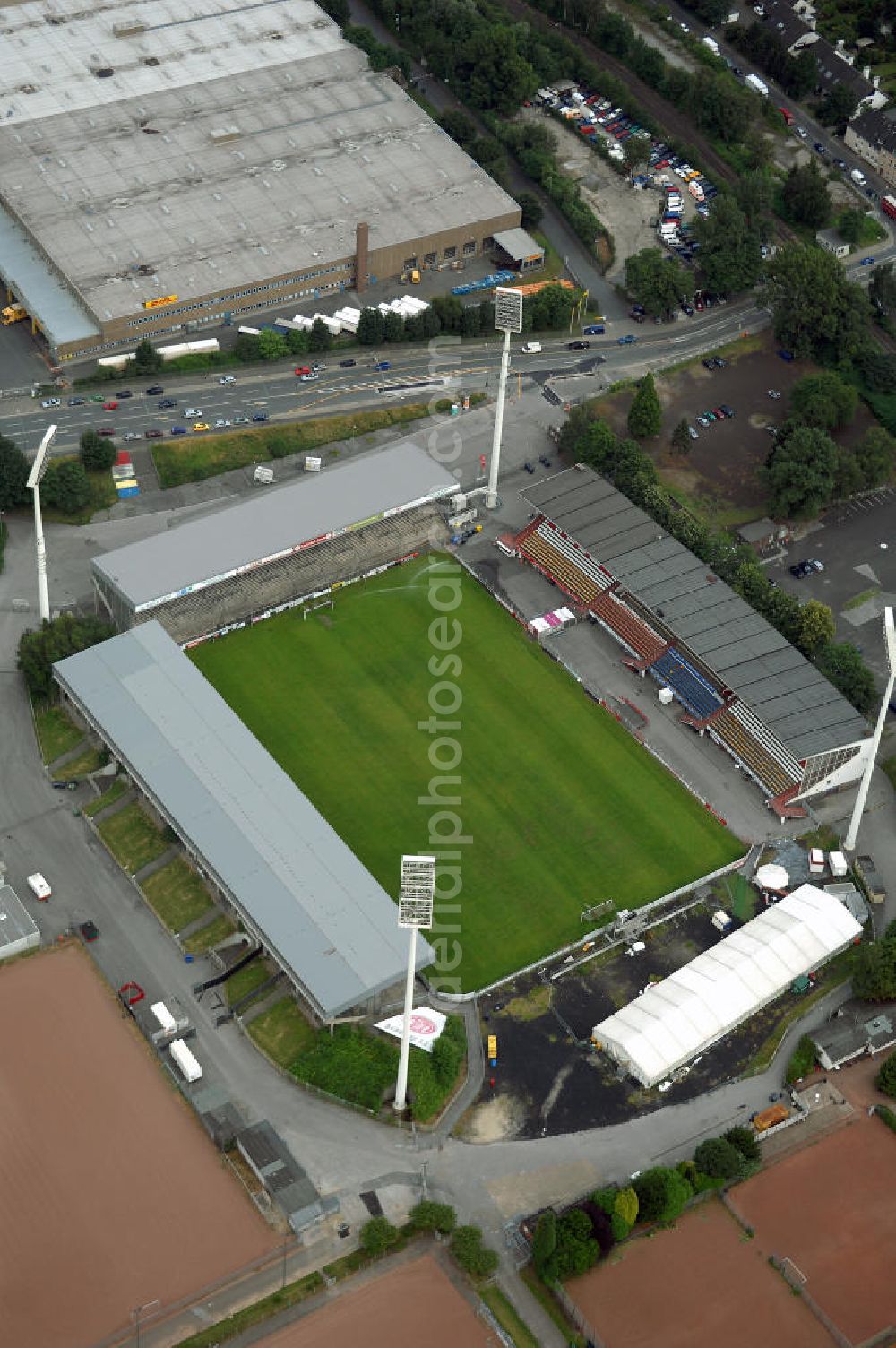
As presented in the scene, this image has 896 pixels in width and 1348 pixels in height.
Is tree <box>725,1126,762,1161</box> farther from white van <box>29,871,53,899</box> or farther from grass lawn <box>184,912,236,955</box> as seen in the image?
white van <box>29,871,53,899</box>

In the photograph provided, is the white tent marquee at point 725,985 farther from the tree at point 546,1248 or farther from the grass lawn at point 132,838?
the grass lawn at point 132,838

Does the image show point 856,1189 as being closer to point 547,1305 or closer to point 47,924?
point 547,1305

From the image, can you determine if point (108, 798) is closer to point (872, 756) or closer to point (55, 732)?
point (55, 732)

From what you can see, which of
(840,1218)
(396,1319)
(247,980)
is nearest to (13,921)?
(247,980)

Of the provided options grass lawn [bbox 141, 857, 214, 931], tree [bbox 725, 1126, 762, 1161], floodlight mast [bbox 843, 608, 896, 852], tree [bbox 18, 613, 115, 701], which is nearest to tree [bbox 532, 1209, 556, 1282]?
tree [bbox 725, 1126, 762, 1161]

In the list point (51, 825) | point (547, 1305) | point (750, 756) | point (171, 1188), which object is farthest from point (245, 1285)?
point (750, 756)

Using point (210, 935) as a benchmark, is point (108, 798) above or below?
above
